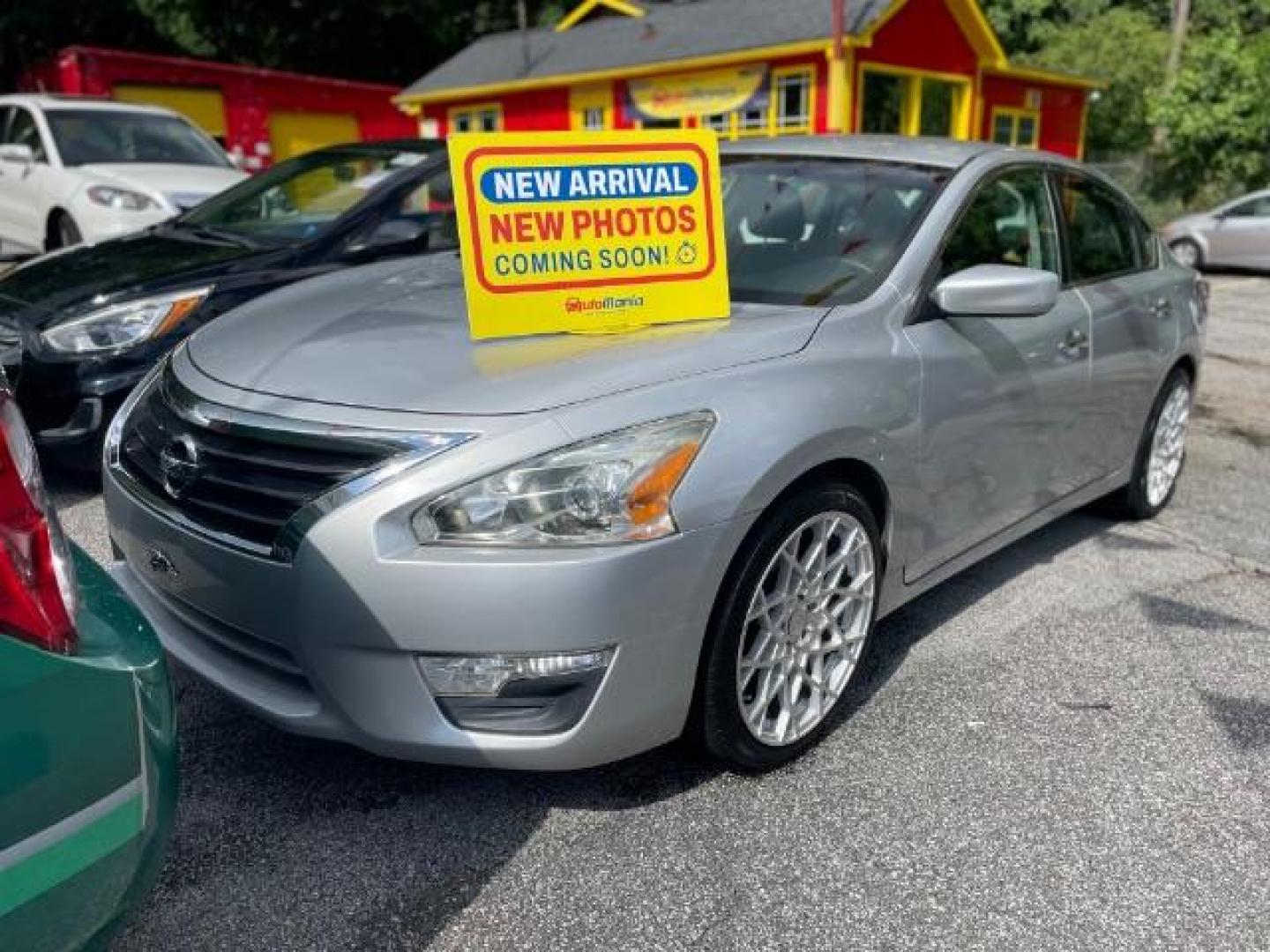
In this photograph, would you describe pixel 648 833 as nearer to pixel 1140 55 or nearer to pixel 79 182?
pixel 79 182

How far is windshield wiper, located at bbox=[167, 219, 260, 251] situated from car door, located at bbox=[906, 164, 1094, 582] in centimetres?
321

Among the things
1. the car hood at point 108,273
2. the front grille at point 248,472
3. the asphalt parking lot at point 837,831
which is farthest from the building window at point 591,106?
the front grille at point 248,472

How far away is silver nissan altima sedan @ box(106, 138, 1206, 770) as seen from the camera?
7.13 feet

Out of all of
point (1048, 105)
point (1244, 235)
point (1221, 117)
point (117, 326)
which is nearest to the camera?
point (117, 326)

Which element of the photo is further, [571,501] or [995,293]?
[995,293]

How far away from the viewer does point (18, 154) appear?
8758mm

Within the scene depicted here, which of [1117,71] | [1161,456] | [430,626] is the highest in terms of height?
[430,626]

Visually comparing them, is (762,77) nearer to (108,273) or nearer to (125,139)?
(125,139)

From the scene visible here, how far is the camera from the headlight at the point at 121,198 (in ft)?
Answer: 26.6

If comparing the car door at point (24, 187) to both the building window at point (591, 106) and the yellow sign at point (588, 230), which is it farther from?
the building window at point (591, 106)

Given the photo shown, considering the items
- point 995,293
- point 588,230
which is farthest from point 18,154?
point 995,293

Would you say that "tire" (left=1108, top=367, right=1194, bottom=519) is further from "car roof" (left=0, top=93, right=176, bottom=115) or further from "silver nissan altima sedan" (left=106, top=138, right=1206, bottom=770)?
"car roof" (left=0, top=93, right=176, bottom=115)

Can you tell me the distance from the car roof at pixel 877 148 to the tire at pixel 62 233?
641 centimetres

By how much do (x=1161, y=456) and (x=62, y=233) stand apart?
26.6 ft
